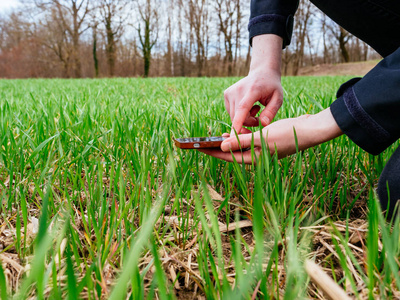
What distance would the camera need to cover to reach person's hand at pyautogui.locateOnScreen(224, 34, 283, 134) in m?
1.09

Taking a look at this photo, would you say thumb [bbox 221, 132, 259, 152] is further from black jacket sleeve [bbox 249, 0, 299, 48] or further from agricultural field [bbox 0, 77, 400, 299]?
black jacket sleeve [bbox 249, 0, 299, 48]

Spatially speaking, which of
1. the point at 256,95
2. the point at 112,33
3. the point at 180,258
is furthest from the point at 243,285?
the point at 112,33

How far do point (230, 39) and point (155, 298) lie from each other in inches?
997

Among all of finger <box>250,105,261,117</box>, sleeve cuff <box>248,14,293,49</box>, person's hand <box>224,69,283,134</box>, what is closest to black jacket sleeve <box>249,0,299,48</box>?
sleeve cuff <box>248,14,293,49</box>

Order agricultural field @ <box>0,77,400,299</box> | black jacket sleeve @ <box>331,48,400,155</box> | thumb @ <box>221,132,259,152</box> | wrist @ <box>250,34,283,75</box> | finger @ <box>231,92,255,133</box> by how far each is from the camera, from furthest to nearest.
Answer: wrist @ <box>250,34,283,75</box> < finger @ <box>231,92,255,133</box> < thumb @ <box>221,132,259,152</box> < black jacket sleeve @ <box>331,48,400,155</box> < agricultural field @ <box>0,77,400,299</box>

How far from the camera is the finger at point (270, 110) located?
111 cm

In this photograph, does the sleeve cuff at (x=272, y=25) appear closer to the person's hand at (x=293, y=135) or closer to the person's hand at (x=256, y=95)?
the person's hand at (x=256, y=95)

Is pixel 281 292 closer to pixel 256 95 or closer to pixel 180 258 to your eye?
pixel 180 258

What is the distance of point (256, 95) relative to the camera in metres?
1.12

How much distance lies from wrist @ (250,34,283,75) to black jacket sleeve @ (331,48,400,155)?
0.40m

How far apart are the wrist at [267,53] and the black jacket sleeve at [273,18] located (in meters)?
0.03

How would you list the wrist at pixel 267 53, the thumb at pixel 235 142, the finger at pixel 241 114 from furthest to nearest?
1. the wrist at pixel 267 53
2. the finger at pixel 241 114
3. the thumb at pixel 235 142

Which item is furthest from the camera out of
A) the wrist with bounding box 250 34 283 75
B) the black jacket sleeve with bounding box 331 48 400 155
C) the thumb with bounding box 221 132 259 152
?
the wrist with bounding box 250 34 283 75

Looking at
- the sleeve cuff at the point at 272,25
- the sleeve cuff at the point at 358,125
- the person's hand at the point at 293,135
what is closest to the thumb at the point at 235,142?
the person's hand at the point at 293,135
